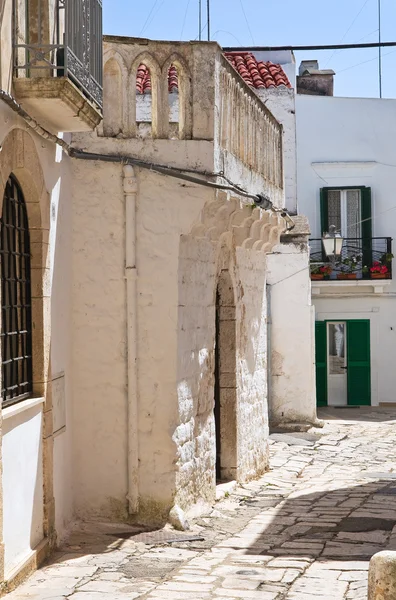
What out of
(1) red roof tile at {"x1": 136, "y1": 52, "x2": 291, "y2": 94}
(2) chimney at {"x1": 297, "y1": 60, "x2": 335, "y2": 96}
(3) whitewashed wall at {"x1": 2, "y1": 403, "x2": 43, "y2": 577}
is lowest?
(3) whitewashed wall at {"x1": 2, "y1": 403, "x2": 43, "y2": 577}

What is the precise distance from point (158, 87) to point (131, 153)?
69cm

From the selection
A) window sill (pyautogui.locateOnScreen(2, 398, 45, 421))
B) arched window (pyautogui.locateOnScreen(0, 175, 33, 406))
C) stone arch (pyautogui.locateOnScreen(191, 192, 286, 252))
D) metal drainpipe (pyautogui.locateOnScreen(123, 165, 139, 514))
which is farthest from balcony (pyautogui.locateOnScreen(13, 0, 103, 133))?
window sill (pyautogui.locateOnScreen(2, 398, 45, 421))

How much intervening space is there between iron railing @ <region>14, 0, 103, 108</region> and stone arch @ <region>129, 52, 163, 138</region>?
821 mm

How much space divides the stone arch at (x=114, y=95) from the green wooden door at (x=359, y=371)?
1538cm

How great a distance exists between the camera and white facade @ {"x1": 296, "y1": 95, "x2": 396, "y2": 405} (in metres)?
23.8

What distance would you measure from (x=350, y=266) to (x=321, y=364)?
252cm

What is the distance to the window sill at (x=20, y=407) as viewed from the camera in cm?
668

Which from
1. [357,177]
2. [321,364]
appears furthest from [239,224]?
[357,177]

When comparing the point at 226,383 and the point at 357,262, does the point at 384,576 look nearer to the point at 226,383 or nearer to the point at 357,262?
the point at 226,383

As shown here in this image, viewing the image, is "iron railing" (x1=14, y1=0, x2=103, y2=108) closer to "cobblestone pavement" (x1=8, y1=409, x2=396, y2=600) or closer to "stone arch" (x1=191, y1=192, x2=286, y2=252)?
"stone arch" (x1=191, y1=192, x2=286, y2=252)

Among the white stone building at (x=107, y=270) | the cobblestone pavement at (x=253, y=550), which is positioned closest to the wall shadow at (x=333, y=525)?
the cobblestone pavement at (x=253, y=550)

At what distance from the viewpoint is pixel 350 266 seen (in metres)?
23.7

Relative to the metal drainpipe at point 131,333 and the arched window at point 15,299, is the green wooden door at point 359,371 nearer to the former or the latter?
the metal drainpipe at point 131,333

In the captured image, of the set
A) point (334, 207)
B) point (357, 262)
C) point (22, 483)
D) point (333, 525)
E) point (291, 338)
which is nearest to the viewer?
point (22, 483)
